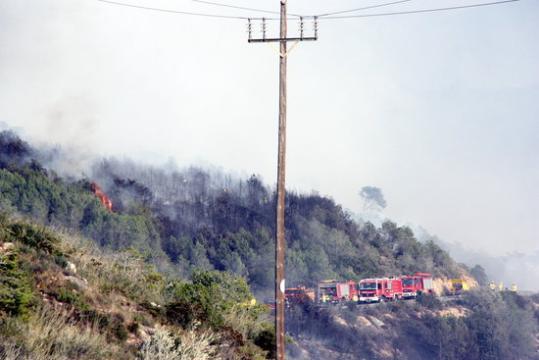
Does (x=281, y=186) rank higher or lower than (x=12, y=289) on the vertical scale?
higher

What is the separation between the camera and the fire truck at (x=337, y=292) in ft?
306

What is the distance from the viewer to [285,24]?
1956 cm

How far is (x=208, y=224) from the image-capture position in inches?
5103

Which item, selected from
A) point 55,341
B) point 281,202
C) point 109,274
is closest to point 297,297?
point 281,202

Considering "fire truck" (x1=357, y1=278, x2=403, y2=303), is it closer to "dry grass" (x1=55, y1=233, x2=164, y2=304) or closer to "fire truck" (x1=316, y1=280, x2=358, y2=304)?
"fire truck" (x1=316, y1=280, x2=358, y2=304)

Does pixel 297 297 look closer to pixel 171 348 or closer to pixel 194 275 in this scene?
pixel 194 275

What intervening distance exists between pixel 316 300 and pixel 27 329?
8596 cm

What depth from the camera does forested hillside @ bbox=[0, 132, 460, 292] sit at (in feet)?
316

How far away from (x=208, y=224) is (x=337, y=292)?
1672 inches

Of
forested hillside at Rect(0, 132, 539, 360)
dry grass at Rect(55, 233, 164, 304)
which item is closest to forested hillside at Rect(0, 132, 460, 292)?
forested hillside at Rect(0, 132, 539, 360)

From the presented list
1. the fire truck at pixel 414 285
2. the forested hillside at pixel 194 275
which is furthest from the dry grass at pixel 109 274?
the fire truck at pixel 414 285

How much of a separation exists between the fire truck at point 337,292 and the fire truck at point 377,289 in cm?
173

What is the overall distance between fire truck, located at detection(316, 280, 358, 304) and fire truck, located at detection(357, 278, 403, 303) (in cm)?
173

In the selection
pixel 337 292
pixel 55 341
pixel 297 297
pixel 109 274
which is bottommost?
pixel 55 341
